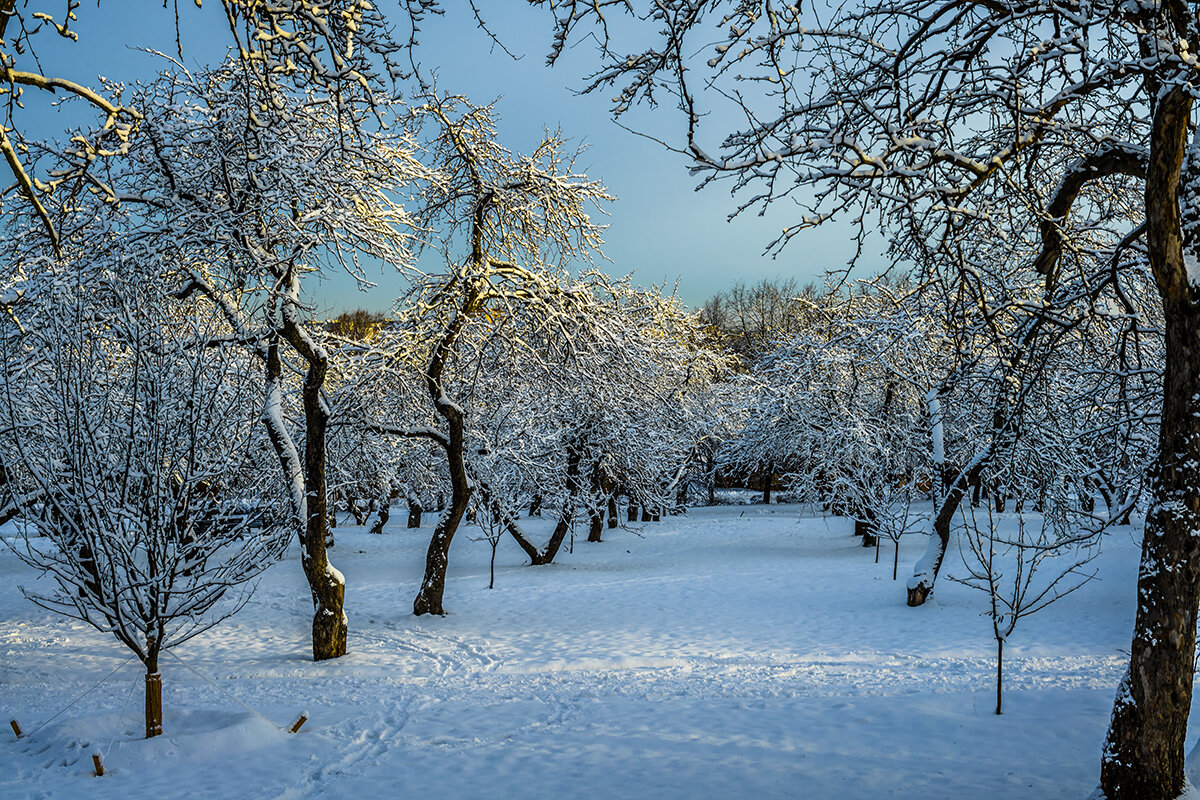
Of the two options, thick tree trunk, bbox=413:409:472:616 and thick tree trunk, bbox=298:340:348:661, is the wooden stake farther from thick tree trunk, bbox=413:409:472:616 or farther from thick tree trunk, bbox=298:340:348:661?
thick tree trunk, bbox=413:409:472:616

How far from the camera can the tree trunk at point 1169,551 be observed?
14.5 feet

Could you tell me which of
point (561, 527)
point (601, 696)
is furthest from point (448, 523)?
point (561, 527)

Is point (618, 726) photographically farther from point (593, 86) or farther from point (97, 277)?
point (97, 277)

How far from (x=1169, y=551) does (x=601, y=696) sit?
6409mm

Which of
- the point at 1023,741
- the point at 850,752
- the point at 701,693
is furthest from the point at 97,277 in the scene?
the point at 1023,741

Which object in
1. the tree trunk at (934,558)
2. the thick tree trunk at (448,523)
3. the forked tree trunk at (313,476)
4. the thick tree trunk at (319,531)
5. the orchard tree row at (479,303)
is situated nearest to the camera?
the orchard tree row at (479,303)

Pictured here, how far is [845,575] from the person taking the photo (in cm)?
1756

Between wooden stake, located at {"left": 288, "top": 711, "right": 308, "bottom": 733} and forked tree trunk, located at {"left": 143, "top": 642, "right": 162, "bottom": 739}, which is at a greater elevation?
forked tree trunk, located at {"left": 143, "top": 642, "right": 162, "bottom": 739}

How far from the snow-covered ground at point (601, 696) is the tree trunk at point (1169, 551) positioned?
1579 mm

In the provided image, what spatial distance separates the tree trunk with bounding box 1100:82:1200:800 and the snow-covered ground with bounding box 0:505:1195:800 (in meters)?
1.58

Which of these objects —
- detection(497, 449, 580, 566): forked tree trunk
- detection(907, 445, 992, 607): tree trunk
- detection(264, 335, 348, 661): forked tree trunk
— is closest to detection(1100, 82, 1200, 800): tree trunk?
detection(264, 335, 348, 661): forked tree trunk

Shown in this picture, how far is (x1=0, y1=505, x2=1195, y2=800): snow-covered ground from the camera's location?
20.9 ft

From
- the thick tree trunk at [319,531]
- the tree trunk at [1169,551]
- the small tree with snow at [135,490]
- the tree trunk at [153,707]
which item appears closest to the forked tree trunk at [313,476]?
the thick tree trunk at [319,531]

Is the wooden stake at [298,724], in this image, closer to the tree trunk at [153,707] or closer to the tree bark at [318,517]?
the tree trunk at [153,707]
